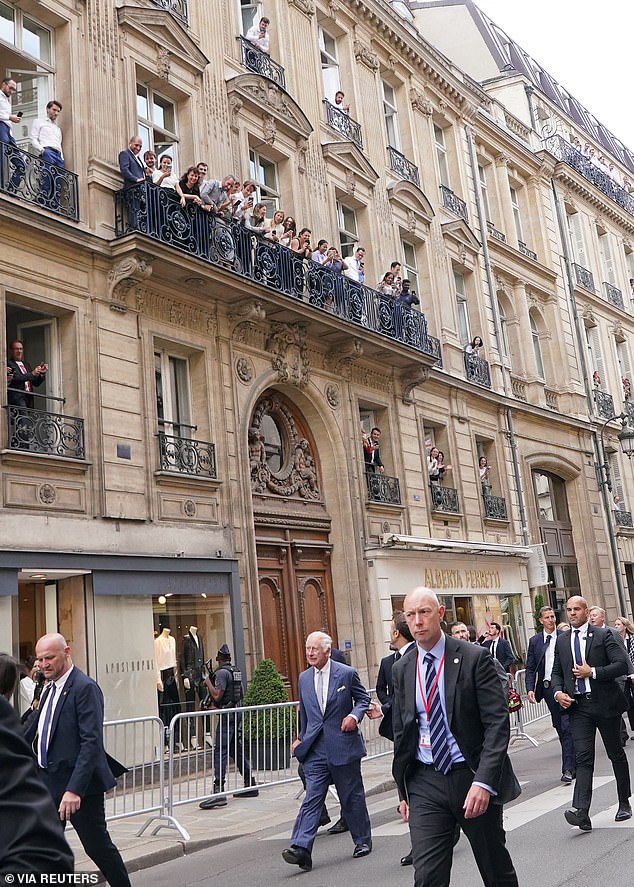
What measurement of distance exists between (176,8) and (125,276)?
5.89m

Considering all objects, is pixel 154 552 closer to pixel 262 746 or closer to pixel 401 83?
pixel 262 746

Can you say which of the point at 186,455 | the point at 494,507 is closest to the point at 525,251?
the point at 494,507

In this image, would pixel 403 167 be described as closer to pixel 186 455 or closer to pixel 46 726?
pixel 186 455

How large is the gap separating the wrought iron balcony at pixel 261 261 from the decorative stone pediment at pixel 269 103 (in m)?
3.21

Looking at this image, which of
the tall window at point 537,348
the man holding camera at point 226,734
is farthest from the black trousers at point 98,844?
the tall window at point 537,348

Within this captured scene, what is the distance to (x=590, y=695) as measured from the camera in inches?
319

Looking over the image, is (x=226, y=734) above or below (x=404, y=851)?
above

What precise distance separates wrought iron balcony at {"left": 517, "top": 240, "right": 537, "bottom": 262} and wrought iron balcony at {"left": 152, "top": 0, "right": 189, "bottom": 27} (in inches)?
565

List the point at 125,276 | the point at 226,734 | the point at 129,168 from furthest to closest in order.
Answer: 1. the point at 129,168
2. the point at 125,276
3. the point at 226,734

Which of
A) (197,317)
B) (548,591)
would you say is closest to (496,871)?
(197,317)

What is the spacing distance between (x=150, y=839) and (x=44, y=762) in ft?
10.4

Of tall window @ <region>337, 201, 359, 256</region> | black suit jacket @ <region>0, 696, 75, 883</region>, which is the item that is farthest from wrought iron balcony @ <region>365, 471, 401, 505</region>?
black suit jacket @ <region>0, 696, 75, 883</region>

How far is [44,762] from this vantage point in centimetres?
637

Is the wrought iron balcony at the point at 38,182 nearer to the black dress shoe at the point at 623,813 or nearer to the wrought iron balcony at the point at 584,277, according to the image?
the black dress shoe at the point at 623,813
